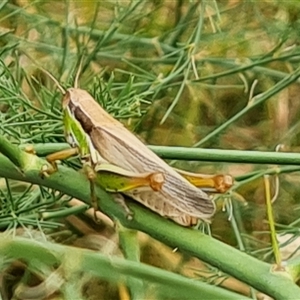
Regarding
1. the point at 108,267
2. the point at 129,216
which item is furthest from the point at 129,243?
the point at 108,267

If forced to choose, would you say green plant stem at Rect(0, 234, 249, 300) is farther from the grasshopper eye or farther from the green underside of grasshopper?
the grasshopper eye

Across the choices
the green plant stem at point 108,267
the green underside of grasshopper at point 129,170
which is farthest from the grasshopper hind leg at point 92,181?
the green plant stem at point 108,267

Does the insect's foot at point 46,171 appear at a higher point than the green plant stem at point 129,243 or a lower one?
higher

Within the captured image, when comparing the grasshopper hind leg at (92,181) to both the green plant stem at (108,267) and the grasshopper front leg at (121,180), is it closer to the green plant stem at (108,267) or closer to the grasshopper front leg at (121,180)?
the grasshopper front leg at (121,180)

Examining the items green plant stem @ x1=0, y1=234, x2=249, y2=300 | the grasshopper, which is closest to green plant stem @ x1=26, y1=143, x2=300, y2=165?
the grasshopper

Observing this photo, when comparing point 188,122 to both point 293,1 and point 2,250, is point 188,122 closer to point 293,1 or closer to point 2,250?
point 293,1

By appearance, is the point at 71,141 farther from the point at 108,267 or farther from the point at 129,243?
the point at 108,267

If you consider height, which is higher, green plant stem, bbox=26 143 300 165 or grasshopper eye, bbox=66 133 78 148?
green plant stem, bbox=26 143 300 165

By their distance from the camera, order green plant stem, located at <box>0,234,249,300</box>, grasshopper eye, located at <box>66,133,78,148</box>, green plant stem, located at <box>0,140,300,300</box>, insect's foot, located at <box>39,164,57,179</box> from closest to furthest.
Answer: green plant stem, located at <box>0,234,249,300</box> < green plant stem, located at <box>0,140,300,300</box> < insect's foot, located at <box>39,164,57,179</box> < grasshopper eye, located at <box>66,133,78,148</box>

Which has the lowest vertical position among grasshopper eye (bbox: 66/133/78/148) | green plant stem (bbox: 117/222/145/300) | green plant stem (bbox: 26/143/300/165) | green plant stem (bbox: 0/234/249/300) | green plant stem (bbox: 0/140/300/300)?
green plant stem (bbox: 117/222/145/300)
